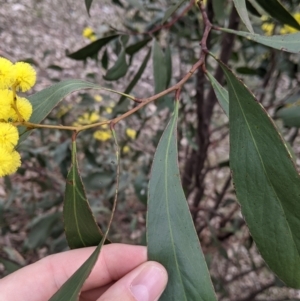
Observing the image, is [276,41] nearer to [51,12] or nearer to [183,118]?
[183,118]

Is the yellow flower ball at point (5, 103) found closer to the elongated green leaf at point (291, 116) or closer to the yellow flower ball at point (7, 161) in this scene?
the yellow flower ball at point (7, 161)

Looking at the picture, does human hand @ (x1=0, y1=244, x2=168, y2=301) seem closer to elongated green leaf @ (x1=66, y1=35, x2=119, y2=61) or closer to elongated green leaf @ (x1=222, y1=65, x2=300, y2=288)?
elongated green leaf @ (x1=222, y1=65, x2=300, y2=288)

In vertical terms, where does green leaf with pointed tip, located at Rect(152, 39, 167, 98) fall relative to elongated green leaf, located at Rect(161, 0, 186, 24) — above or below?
below

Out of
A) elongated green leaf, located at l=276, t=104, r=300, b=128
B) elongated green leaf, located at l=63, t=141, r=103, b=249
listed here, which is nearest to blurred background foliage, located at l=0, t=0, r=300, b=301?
elongated green leaf, located at l=276, t=104, r=300, b=128

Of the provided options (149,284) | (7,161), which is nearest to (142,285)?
(149,284)

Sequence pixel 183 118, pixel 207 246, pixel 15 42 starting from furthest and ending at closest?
pixel 15 42 < pixel 207 246 < pixel 183 118

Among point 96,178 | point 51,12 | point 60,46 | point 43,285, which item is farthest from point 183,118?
point 51,12

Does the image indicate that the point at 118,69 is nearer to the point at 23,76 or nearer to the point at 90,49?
the point at 90,49
